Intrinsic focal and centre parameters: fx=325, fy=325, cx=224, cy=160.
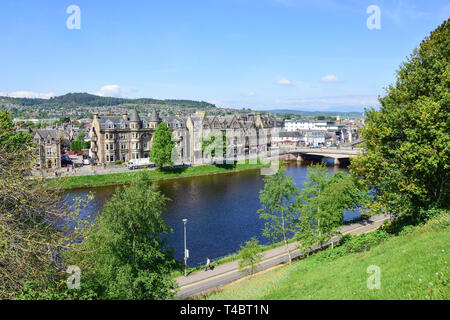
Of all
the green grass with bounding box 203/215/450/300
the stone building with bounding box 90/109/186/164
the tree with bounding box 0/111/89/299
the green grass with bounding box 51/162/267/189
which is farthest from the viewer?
the stone building with bounding box 90/109/186/164

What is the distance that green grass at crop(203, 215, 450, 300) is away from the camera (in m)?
12.2

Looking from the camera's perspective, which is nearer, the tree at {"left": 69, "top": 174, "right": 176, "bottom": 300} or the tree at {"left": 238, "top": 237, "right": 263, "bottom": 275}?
the tree at {"left": 69, "top": 174, "right": 176, "bottom": 300}

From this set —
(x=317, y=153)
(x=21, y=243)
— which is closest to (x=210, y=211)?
(x=21, y=243)

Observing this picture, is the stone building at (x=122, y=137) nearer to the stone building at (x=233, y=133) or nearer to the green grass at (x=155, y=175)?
the stone building at (x=233, y=133)

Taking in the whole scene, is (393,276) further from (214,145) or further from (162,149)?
(214,145)

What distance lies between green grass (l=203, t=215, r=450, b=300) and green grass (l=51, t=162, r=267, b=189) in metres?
56.5

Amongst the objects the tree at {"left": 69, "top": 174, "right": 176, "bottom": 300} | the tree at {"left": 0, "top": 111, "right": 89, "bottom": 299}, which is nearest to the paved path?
the tree at {"left": 69, "top": 174, "right": 176, "bottom": 300}

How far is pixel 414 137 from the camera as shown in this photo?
950 inches

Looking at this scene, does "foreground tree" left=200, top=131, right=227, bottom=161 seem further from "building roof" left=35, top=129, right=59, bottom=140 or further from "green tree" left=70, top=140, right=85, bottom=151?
"green tree" left=70, top=140, right=85, bottom=151

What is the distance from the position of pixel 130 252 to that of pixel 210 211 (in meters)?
32.9

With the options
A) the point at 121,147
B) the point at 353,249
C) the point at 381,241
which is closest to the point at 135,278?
the point at 353,249

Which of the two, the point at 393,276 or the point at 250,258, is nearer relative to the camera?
the point at 393,276

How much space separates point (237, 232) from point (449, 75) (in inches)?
1198
